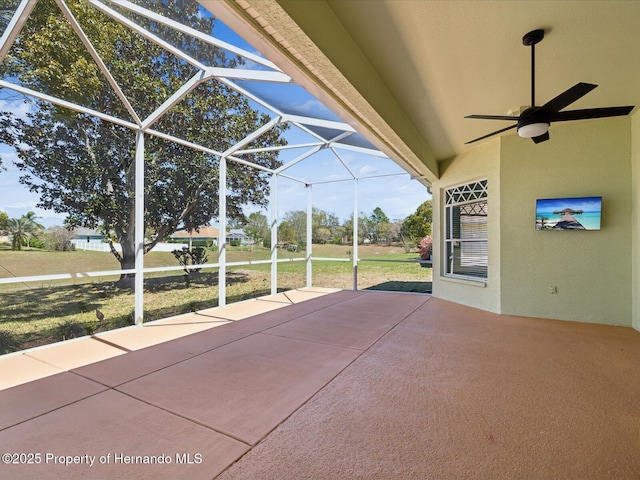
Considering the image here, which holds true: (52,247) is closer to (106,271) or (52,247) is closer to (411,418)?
(106,271)

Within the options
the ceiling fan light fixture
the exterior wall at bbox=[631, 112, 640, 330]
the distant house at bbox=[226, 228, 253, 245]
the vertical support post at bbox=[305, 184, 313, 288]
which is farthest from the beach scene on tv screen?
the distant house at bbox=[226, 228, 253, 245]

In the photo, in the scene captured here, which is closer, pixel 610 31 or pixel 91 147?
pixel 610 31

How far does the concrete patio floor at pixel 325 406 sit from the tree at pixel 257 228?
2.98 metres

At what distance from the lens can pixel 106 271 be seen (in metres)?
4.31

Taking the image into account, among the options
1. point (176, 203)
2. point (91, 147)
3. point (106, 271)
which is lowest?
point (106, 271)

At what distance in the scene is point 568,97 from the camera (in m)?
2.63

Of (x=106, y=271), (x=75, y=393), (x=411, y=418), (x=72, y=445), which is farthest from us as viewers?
(x=106, y=271)

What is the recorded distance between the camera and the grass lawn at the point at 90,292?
3.61 m

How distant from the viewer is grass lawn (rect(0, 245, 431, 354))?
361 centimetres

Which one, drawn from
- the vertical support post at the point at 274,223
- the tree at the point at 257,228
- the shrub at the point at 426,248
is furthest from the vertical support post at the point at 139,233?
the shrub at the point at 426,248

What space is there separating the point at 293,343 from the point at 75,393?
7.00 ft

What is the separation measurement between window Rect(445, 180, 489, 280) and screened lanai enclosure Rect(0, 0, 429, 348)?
6.86ft

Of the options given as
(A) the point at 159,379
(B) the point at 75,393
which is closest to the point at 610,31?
(A) the point at 159,379

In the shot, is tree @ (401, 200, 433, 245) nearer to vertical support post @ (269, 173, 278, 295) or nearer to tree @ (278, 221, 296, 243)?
tree @ (278, 221, 296, 243)
